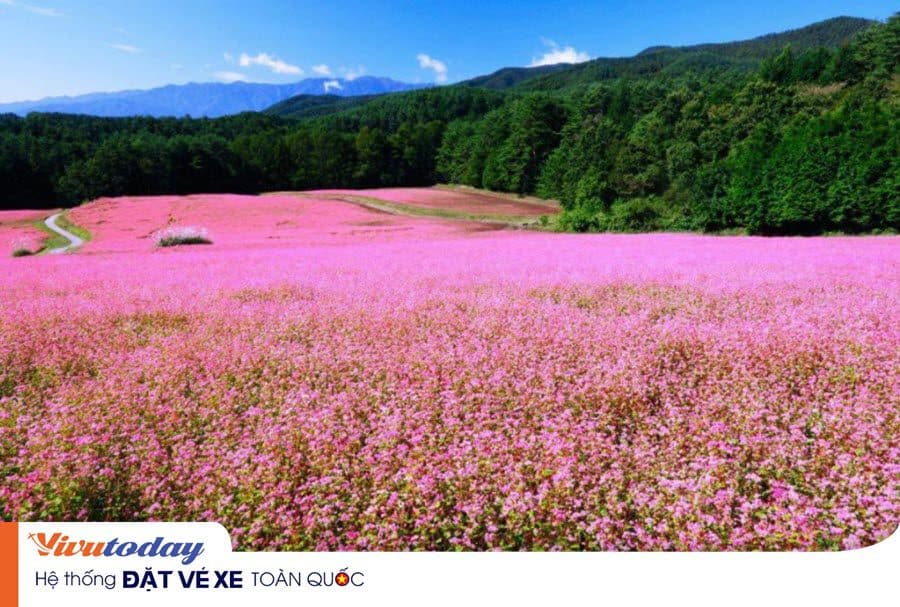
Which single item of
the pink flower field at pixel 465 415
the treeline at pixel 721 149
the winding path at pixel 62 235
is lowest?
the winding path at pixel 62 235

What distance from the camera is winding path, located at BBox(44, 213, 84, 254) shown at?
18.7 metres

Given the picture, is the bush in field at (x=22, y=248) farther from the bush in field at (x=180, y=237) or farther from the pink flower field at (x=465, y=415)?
the pink flower field at (x=465, y=415)

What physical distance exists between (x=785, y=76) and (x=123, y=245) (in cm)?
4599

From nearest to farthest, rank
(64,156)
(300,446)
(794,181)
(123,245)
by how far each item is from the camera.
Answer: (300,446) → (123,245) → (794,181) → (64,156)

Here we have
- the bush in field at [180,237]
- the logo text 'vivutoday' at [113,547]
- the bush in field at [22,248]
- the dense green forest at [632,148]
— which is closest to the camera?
the logo text 'vivutoday' at [113,547]

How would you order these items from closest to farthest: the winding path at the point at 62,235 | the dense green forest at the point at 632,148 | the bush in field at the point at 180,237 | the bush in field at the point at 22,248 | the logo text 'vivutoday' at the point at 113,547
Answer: the logo text 'vivutoday' at the point at 113,547 < the bush in field at the point at 22,248 < the winding path at the point at 62,235 < the bush in field at the point at 180,237 < the dense green forest at the point at 632,148

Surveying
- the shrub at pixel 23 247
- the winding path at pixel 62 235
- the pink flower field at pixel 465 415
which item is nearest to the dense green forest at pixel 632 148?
the pink flower field at pixel 465 415

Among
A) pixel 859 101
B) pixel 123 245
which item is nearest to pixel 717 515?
pixel 123 245

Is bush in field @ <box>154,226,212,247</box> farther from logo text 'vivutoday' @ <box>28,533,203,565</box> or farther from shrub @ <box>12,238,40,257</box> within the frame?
logo text 'vivutoday' @ <box>28,533,203,565</box>

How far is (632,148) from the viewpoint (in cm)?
4444

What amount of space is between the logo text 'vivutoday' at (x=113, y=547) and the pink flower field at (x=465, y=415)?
144mm

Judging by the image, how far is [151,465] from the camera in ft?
10.8

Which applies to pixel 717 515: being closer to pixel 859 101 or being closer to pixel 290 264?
pixel 290 264

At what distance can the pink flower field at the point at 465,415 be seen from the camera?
2842mm
